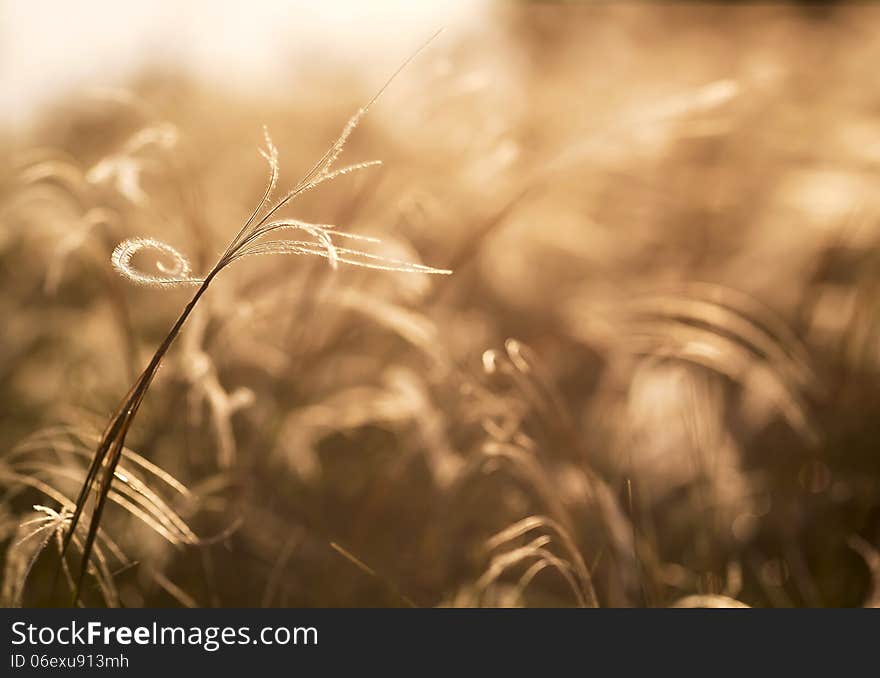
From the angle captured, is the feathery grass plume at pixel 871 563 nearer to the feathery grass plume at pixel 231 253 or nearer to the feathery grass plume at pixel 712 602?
the feathery grass plume at pixel 712 602

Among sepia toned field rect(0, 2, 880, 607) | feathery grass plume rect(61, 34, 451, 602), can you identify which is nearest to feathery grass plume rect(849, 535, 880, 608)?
sepia toned field rect(0, 2, 880, 607)

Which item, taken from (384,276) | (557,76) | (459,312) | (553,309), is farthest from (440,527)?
(557,76)

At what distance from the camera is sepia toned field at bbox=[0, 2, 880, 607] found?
0.98m

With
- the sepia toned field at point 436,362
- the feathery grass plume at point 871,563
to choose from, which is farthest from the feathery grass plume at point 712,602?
the feathery grass plume at point 871,563

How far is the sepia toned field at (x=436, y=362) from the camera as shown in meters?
0.98

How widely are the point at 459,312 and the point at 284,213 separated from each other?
1.39 feet

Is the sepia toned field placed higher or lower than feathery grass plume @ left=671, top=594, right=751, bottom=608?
higher

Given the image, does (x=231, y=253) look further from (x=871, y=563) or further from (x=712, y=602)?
(x=871, y=563)

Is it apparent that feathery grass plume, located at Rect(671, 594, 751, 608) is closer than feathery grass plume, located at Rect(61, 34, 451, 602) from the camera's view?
No

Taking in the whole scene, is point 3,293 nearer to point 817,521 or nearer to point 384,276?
point 384,276

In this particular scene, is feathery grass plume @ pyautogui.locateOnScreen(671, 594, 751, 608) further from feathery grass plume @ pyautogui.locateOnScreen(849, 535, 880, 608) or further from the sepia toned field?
feathery grass plume @ pyautogui.locateOnScreen(849, 535, 880, 608)

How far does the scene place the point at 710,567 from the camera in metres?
1.10

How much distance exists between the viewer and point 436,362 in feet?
3.73

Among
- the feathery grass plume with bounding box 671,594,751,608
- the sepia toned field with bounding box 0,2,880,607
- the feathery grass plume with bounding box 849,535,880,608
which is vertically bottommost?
the feathery grass plume with bounding box 671,594,751,608
